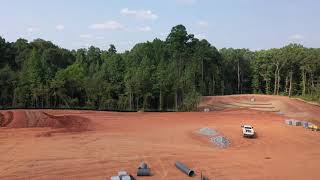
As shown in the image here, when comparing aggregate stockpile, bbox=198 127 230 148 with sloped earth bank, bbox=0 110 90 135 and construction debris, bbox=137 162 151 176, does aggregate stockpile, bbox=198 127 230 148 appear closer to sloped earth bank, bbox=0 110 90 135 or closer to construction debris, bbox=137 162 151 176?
sloped earth bank, bbox=0 110 90 135

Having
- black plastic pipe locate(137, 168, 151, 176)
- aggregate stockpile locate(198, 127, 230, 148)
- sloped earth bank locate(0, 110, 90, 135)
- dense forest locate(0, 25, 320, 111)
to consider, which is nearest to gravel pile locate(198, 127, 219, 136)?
aggregate stockpile locate(198, 127, 230, 148)

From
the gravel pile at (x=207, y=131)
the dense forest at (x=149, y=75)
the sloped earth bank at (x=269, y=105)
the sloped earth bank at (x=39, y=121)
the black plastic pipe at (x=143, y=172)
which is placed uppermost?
the dense forest at (x=149, y=75)

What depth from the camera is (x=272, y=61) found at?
69.8m

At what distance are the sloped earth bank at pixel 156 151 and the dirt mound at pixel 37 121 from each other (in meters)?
1.08

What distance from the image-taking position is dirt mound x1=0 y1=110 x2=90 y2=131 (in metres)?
30.3

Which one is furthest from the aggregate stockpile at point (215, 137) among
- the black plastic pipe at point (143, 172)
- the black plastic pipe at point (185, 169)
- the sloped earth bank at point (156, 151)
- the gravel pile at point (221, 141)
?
the black plastic pipe at point (143, 172)

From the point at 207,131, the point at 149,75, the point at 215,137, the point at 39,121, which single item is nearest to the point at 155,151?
the point at 215,137

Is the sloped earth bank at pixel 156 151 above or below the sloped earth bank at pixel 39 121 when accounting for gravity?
below

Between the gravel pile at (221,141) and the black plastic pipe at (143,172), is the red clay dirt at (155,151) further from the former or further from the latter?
the gravel pile at (221,141)

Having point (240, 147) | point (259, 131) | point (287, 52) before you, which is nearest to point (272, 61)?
point (287, 52)

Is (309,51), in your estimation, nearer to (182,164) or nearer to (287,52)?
(287,52)

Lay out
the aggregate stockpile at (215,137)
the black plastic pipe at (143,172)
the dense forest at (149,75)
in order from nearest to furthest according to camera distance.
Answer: the black plastic pipe at (143,172) < the aggregate stockpile at (215,137) < the dense forest at (149,75)

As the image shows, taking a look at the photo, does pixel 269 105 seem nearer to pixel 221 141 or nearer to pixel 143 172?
pixel 221 141

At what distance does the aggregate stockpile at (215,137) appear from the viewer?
27914mm
